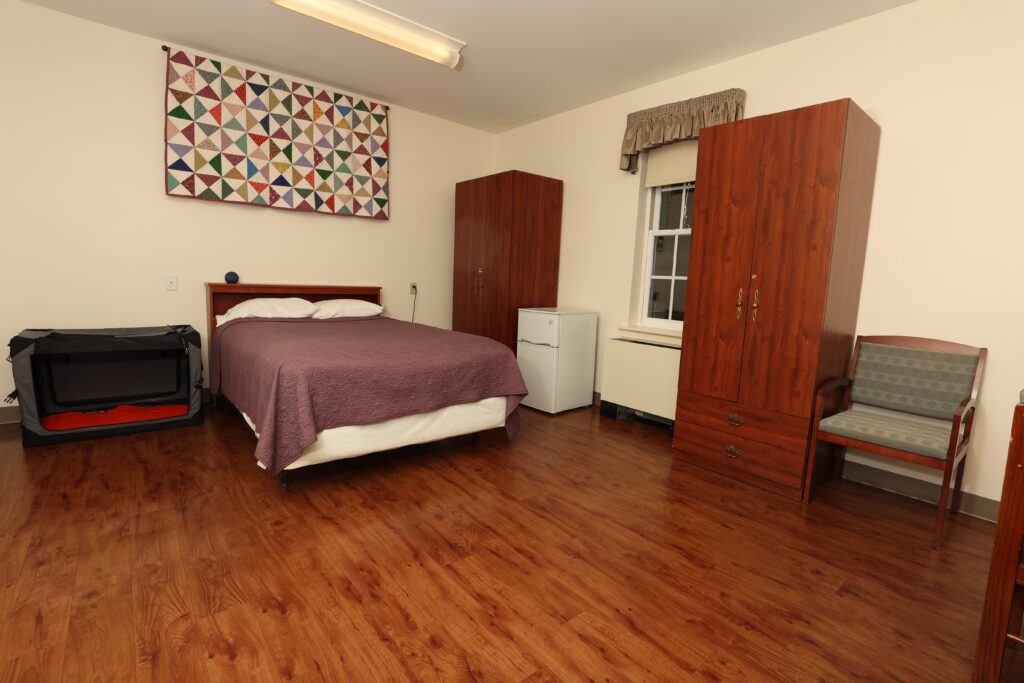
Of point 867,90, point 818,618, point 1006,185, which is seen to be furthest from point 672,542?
point 867,90

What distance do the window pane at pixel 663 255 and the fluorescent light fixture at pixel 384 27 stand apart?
206 cm

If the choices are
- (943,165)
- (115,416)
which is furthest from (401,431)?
(943,165)

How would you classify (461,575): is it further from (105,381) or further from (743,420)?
(105,381)

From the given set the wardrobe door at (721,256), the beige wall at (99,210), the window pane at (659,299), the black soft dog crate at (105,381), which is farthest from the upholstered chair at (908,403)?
the beige wall at (99,210)

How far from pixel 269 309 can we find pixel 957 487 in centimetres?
434

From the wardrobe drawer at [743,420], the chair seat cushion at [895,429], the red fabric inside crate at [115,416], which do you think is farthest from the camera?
the red fabric inside crate at [115,416]

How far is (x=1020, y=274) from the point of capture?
7.63 ft

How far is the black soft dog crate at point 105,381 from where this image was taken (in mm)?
2850

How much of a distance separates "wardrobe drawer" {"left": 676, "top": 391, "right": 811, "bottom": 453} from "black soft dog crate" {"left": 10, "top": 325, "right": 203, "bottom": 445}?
3205 mm

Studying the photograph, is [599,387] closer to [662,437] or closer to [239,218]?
[662,437]

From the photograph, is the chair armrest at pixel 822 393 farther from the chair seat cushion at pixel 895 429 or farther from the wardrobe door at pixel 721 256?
the wardrobe door at pixel 721 256

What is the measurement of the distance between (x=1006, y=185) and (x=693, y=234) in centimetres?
142

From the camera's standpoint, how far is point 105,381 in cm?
331

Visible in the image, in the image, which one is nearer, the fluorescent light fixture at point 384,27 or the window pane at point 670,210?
the fluorescent light fixture at point 384,27
